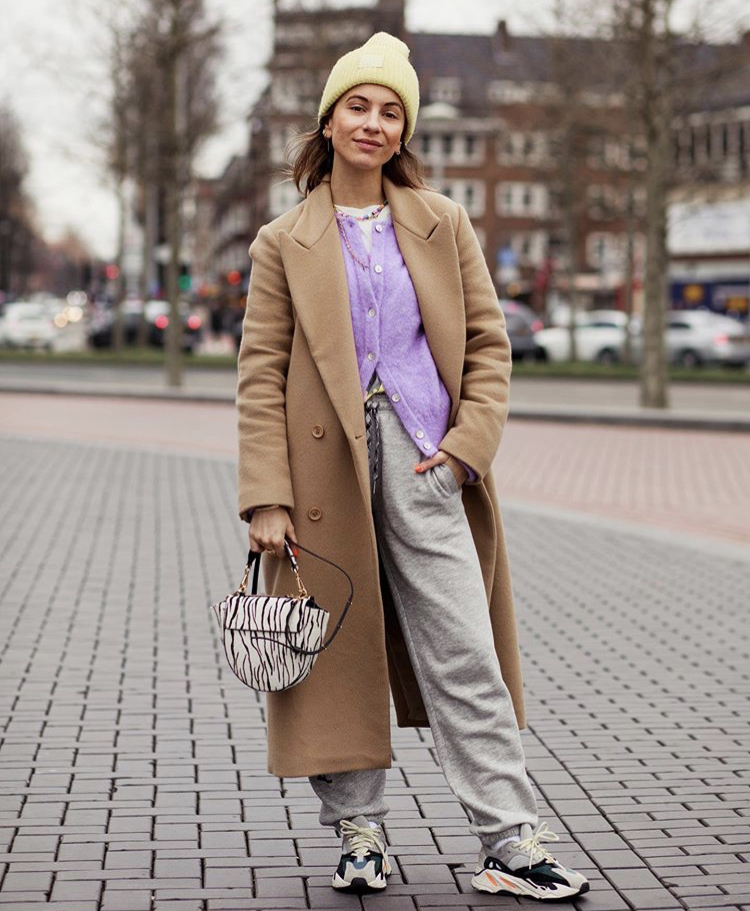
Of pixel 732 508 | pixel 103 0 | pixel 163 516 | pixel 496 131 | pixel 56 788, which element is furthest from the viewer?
pixel 496 131

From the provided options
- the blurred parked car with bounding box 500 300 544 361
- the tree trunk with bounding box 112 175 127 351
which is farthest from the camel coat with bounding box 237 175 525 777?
the blurred parked car with bounding box 500 300 544 361

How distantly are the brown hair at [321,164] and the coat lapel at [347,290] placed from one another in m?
0.10

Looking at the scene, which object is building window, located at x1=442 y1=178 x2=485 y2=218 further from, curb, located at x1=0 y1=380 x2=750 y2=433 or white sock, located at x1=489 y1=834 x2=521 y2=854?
white sock, located at x1=489 y1=834 x2=521 y2=854

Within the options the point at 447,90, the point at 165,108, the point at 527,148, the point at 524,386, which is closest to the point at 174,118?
the point at 165,108

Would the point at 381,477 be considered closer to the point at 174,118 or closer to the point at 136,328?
the point at 174,118

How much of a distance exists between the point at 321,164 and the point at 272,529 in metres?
0.86

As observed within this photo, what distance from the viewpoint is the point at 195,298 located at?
272 ft

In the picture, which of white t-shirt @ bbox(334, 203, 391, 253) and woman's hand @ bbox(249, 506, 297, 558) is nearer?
woman's hand @ bbox(249, 506, 297, 558)

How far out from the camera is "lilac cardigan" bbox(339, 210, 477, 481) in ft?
11.8

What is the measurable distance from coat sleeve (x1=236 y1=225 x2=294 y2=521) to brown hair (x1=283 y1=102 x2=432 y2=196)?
0.23 meters

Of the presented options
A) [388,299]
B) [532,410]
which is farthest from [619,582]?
[532,410]

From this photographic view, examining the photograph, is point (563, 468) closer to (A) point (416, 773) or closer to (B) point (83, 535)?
(B) point (83, 535)

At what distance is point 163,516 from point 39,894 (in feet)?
24.3

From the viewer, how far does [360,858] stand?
12.1 ft
